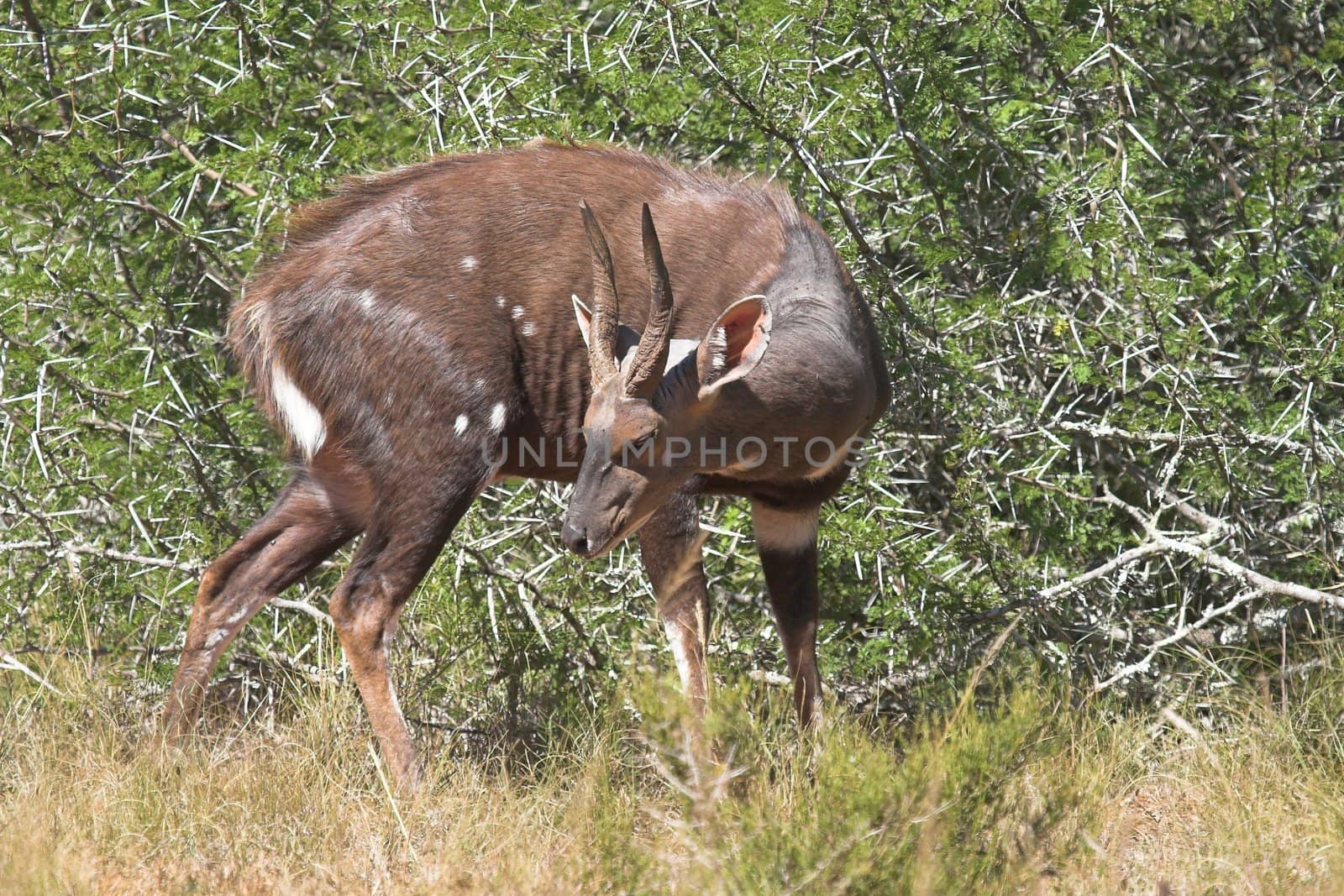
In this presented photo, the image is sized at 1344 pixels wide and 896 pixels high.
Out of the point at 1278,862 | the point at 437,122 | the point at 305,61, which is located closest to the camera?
the point at 1278,862

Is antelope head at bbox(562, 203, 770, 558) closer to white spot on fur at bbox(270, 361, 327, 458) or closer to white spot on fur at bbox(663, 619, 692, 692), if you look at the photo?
white spot on fur at bbox(663, 619, 692, 692)

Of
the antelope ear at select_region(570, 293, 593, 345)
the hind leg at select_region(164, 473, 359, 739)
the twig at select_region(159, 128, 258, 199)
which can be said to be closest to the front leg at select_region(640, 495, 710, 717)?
the antelope ear at select_region(570, 293, 593, 345)

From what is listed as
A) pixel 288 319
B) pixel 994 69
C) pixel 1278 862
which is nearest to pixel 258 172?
pixel 288 319

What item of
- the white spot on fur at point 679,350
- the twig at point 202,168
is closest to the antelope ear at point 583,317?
the white spot on fur at point 679,350

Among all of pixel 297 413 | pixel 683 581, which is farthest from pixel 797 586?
pixel 297 413

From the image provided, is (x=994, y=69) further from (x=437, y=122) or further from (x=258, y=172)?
(x=258, y=172)

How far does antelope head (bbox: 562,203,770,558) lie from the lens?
3797 mm

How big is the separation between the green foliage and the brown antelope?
506 millimetres

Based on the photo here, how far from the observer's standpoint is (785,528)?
4707 mm

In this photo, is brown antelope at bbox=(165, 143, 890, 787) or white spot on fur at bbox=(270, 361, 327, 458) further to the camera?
white spot on fur at bbox=(270, 361, 327, 458)

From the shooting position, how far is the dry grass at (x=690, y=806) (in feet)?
10.2

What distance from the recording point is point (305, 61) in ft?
A: 17.9

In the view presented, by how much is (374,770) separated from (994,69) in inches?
130

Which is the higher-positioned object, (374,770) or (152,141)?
(152,141)
